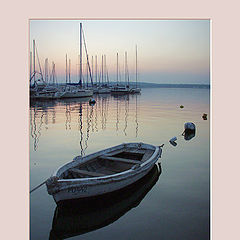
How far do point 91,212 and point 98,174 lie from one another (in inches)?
34.6

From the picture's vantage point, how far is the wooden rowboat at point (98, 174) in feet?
16.4

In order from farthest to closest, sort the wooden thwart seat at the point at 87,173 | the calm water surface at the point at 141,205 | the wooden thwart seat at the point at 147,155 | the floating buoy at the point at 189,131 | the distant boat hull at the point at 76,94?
the distant boat hull at the point at 76,94, the floating buoy at the point at 189,131, the wooden thwart seat at the point at 147,155, the wooden thwart seat at the point at 87,173, the calm water surface at the point at 141,205

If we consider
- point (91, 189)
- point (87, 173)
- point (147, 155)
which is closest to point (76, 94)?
point (147, 155)

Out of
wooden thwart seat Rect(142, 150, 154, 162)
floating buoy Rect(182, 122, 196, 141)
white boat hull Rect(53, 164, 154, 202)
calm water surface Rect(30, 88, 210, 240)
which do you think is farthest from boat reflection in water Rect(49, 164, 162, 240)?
floating buoy Rect(182, 122, 196, 141)

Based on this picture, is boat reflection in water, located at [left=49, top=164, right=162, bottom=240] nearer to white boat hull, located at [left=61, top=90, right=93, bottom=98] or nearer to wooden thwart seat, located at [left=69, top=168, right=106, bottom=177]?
wooden thwart seat, located at [left=69, top=168, right=106, bottom=177]

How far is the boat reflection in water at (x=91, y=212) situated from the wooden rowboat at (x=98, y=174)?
23 centimetres

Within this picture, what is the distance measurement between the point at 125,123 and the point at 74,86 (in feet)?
99.5

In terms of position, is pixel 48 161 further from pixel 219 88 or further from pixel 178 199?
pixel 219 88

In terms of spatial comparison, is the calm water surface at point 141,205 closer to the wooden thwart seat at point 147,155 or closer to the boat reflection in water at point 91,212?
the boat reflection in water at point 91,212

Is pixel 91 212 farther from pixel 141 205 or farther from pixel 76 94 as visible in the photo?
pixel 76 94

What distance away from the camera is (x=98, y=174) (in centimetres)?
584

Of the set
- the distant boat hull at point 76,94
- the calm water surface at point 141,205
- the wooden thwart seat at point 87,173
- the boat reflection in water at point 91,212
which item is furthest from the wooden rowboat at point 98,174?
the distant boat hull at point 76,94

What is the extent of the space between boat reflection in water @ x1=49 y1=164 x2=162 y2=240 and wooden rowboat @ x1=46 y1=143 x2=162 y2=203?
23 cm

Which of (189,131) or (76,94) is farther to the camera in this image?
(76,94)
